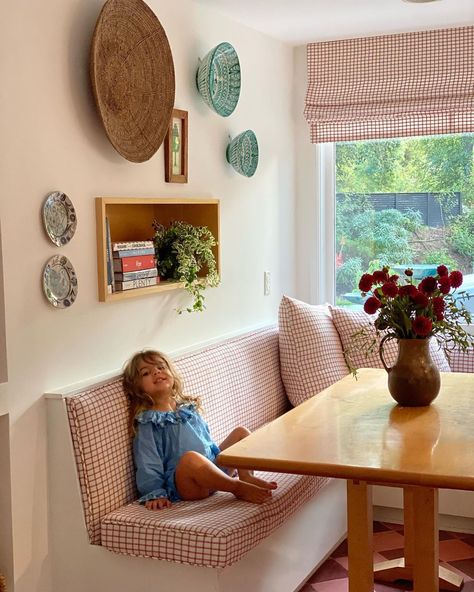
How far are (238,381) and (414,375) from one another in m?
0.97

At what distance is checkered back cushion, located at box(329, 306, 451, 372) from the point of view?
404 centimetres

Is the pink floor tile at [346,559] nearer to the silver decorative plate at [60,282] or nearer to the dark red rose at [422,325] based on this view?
the dark red rose at [422,325]

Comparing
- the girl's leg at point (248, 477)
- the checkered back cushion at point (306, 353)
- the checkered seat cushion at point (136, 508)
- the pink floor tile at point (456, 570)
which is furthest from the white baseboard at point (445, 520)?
the girl's leg at point (248, 477)

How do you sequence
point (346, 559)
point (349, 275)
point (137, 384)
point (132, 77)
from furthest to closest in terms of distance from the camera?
point (349, 275), point (346, 559), point (132, 77), point (137, 384)

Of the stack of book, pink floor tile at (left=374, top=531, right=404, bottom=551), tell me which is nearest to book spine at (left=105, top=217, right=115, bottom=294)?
the stack of book

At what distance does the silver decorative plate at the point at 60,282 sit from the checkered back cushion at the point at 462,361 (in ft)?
6.73

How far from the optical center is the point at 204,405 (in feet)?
11.0

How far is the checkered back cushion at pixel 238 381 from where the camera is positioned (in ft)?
11.1

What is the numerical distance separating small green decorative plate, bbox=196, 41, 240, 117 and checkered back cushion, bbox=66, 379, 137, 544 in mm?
1332

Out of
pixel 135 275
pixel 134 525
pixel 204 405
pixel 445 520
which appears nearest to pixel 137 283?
pixel 135 275

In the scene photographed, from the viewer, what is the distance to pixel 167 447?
117 inches

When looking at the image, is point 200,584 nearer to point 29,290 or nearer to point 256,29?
point 29,290

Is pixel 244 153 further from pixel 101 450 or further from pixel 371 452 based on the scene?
pixel 371 452

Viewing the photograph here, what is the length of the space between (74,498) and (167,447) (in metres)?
0.36
